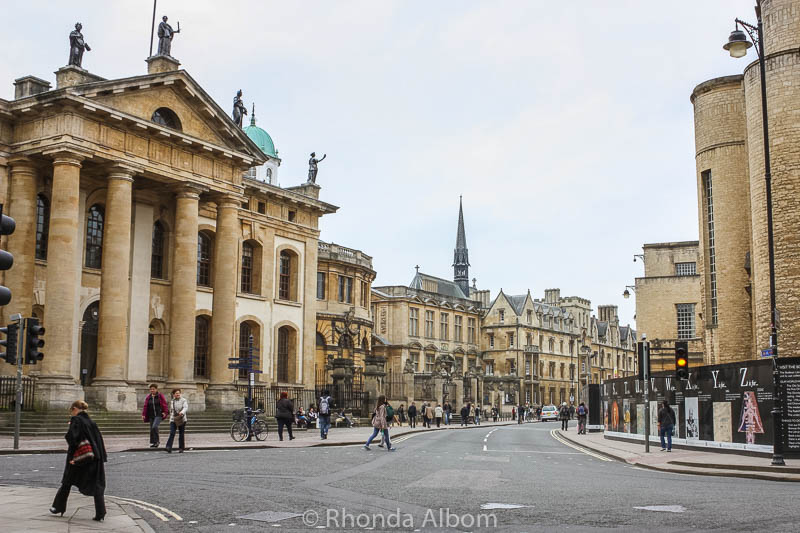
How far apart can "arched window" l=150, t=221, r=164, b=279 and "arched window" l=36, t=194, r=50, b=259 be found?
16.9 feet

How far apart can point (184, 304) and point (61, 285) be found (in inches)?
221

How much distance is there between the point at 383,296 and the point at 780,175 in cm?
5321

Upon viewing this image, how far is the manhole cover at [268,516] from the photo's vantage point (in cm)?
1044

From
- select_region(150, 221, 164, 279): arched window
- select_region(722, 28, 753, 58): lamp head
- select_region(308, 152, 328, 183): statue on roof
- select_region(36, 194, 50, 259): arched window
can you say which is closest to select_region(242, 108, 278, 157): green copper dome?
select_region(308, 152, 328, 183): statue on roof

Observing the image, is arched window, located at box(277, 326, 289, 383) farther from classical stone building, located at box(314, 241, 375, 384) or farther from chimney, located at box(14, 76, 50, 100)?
chimney, located at box(14, 76, 50, 100)

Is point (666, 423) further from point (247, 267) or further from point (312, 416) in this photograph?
point (247, 267)

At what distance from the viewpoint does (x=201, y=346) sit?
39.7 meters

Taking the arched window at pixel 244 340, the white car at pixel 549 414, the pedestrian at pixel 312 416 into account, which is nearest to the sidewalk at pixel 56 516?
the pedestrian at pixel 312 416

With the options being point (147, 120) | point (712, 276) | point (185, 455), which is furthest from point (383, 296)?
point (185, 455)

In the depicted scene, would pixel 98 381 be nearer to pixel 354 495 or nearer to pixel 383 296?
pixel 354 495

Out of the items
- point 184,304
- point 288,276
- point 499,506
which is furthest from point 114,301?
point 499,506

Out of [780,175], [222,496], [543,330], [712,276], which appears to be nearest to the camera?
[222,496]

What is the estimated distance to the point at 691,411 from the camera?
25.6 m

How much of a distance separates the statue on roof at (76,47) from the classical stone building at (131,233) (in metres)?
0.64
